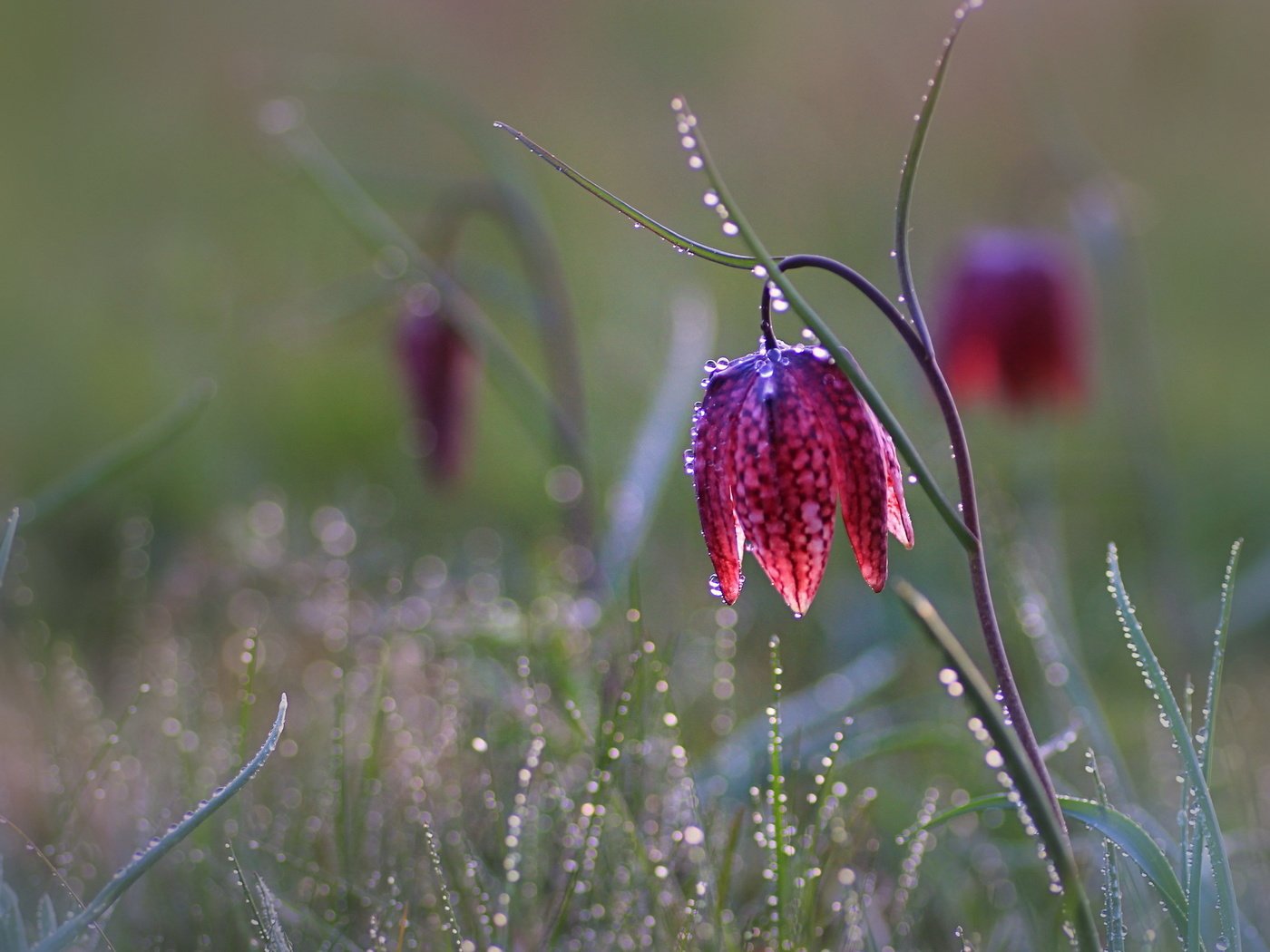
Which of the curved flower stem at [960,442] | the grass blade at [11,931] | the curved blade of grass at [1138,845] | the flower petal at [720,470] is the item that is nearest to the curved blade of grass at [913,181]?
the curved flower stem at [960,442]

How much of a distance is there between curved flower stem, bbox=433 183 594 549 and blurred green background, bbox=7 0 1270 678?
59mm

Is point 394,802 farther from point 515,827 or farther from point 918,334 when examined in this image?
point 918,334

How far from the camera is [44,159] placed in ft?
15.3

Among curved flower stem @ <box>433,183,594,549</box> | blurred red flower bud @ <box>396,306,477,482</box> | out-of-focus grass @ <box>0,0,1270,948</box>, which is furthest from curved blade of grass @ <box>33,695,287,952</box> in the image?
blurred red flower bud @ <box>396,306,477,482</box>

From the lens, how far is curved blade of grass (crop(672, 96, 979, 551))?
2.21ft

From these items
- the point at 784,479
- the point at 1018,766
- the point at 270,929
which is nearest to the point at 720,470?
the point at 784,479

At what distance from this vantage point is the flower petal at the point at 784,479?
0.79 metres

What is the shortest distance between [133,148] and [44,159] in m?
0.29

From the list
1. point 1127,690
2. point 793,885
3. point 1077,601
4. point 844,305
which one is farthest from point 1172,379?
point 793,885

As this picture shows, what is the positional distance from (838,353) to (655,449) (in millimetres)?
934

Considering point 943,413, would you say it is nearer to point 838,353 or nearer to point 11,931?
point 838,353

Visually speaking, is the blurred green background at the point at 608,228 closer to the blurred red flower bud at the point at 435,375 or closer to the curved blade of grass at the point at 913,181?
the blurred red flower bud at the point at 435,375

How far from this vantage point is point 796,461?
2.58ft

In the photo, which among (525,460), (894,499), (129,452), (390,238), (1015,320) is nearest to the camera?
(894,499)
